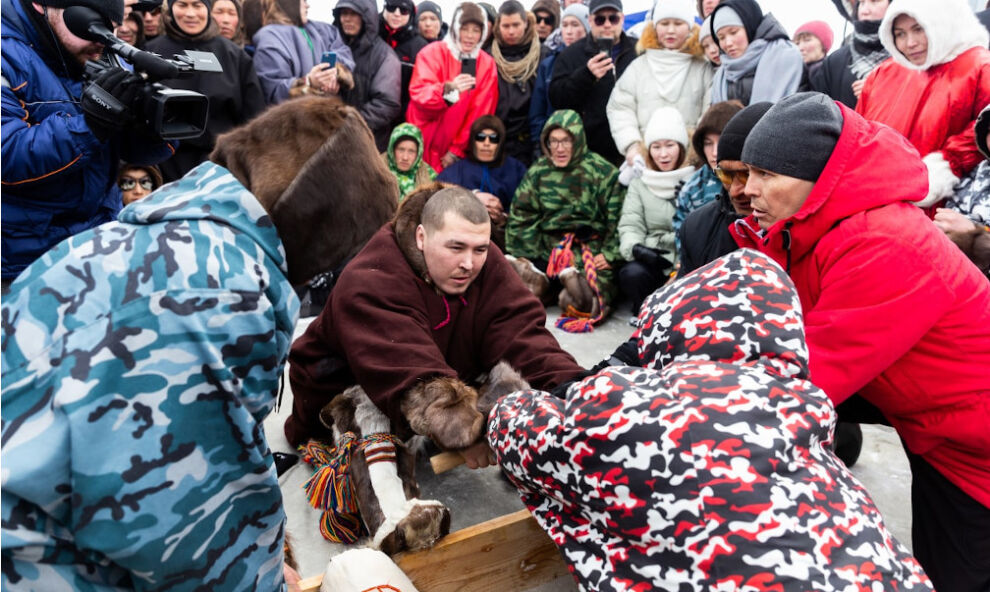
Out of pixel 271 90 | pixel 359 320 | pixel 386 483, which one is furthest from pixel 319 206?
pixel 271 90

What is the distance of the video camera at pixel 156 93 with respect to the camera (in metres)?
1.56

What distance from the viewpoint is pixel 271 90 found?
4434mm

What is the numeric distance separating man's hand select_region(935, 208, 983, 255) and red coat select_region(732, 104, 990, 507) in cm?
110

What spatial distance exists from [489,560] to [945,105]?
2.84 m

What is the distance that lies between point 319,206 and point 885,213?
1379mm

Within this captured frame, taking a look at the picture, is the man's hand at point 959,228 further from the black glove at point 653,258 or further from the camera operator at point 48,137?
the camera operator at point 48,137

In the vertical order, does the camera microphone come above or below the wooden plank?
above

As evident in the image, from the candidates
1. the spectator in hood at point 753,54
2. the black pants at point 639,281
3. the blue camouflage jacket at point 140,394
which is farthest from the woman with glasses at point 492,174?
the blue camouflage jacket at point 140,394

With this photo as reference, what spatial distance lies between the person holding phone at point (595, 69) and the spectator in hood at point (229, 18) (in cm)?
222

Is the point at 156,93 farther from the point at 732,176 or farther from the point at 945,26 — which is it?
the point at 945,26

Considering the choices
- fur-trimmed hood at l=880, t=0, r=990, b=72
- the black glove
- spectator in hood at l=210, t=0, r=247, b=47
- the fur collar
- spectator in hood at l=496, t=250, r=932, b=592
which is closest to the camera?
spectator in hood at l=496, t=250, r=932, b=592

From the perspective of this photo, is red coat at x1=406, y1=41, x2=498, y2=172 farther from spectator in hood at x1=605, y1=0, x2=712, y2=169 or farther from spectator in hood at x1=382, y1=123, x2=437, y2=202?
spectator in hood at x1=605, y1=0, x2=712, y2=169

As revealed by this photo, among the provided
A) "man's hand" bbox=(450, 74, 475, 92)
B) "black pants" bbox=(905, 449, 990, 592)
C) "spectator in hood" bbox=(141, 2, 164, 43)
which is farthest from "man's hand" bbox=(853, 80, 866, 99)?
"spectator in hood" bbox=(141, 2, 164, 43)

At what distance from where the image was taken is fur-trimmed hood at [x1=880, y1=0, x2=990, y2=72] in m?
2.98
